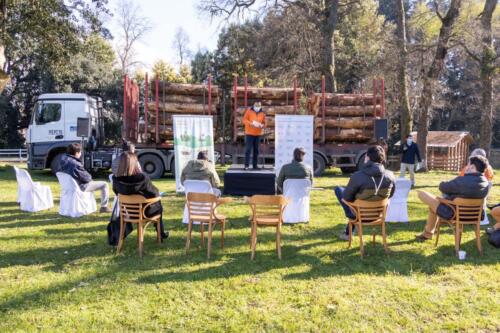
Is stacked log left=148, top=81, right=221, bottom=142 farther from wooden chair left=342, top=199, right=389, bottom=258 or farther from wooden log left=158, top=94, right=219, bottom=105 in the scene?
wooden chair left=342, top=199, right=389, bottom=258

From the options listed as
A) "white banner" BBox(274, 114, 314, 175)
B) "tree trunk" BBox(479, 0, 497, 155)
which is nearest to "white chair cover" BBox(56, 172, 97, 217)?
"white banner" BBox(274, 114, 314, 175)

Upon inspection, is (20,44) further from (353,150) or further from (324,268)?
(324,268)

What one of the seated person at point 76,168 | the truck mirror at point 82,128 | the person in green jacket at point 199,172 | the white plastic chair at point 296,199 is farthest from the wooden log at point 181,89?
the white plastic chair at point 296,199

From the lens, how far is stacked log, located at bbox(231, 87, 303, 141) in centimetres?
1374

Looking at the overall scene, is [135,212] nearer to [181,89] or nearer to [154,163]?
[154,163]

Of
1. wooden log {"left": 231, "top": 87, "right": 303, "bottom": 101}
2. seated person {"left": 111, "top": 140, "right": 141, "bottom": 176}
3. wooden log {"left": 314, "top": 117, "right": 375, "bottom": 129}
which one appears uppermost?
wooden log {"left": 231, "top": 87, "right": 303, "bottom": 101}

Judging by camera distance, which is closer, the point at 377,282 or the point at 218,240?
the point at 377,282

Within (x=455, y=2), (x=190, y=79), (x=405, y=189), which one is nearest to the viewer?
(x=405, y=189)

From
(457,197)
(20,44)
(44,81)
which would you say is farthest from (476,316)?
(44,81)

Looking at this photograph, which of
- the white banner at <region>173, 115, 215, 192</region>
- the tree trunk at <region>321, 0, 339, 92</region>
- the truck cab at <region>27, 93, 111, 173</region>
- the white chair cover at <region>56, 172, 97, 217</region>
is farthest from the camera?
the tree trunk at <region>321, 0, 339, 92</region>

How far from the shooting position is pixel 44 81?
2670cm

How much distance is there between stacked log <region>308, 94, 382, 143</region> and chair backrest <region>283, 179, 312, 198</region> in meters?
8.03

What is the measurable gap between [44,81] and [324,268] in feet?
86.7

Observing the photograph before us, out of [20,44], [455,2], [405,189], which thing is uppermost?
[455,2]
